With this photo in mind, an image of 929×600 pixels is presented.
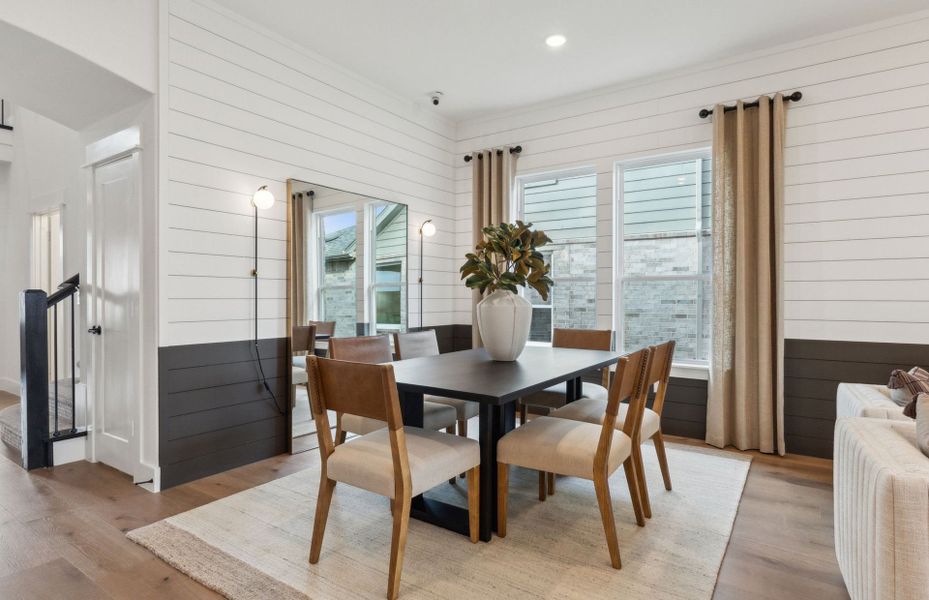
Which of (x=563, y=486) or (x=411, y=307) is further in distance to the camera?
(x=411, y=307)

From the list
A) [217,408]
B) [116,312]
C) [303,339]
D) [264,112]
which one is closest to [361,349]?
[303,339]

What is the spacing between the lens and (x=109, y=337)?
3.41 metres

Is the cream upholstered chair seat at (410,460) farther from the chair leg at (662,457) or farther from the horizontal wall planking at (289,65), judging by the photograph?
the horizontal wall planking at (289,65)

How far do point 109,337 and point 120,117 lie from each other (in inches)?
55.7

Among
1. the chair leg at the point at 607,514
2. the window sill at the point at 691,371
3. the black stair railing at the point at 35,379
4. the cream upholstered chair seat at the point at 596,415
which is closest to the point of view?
the chair leg at the point at 607,514

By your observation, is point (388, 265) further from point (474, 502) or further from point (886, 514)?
point (886, 514)

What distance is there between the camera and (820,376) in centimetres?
356

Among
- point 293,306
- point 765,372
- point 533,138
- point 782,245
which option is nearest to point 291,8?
point 293,306

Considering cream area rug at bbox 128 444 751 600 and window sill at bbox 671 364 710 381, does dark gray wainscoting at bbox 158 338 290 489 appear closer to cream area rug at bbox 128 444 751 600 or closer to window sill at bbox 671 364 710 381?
cream area rug at bbox 128 444 751 600

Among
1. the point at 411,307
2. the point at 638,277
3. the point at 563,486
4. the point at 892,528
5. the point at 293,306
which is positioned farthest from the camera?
the point at 411,307

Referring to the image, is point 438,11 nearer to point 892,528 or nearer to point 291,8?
point 291,8

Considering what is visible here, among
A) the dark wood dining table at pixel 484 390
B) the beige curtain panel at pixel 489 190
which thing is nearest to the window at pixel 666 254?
the beige curtain panel at pixel 489 190

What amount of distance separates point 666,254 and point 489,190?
175 centimetres

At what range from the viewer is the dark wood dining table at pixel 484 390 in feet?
6.95
